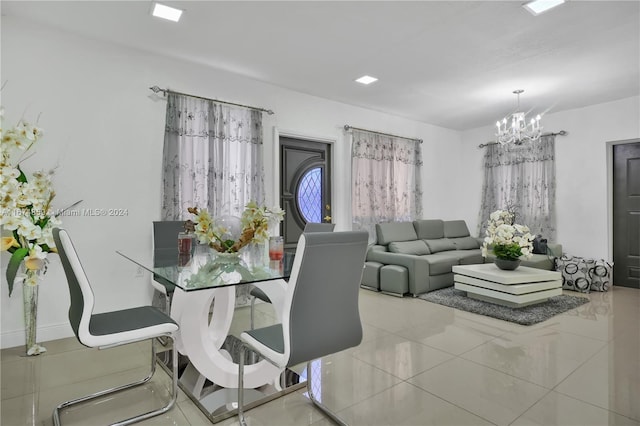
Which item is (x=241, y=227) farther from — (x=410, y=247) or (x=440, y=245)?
(x=440, y=245)

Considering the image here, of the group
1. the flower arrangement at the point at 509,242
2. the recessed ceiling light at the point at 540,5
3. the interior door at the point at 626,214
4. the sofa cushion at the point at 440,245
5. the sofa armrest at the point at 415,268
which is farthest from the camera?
the sofa cushion at the point at 440,245

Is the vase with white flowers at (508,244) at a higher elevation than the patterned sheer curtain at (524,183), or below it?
below

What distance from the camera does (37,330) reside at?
9.78 ft

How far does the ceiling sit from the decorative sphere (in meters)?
1.63

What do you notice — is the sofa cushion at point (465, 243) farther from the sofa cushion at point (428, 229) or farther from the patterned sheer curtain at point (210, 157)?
the patterned sheer curtain at point (210, 157)

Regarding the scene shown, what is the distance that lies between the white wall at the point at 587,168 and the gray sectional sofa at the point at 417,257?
0.51m

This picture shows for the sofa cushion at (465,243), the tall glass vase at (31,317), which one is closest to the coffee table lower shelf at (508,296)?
the sofa cushion at (465,243)

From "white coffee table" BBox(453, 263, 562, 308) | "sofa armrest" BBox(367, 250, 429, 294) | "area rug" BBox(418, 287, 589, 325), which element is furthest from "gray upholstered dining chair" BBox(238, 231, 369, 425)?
"sofa armrest" BBox(367, 250, 429, 294)

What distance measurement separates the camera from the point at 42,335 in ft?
9.87

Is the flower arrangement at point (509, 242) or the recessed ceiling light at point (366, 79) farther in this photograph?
the recessed ceiling light at point (366, 79)

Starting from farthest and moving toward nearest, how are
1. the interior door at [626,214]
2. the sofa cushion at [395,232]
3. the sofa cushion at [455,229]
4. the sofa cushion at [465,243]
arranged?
the sofa cushion at [455,229] < the sofa cushion at [465,243] < the sofa cushion at [395,232] < the interior door at [626,214]

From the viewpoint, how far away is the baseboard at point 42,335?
2846 millimetres

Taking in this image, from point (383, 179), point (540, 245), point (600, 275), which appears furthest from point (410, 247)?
point (600, 275)

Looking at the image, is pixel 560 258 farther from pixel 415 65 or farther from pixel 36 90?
pixel 36 90
